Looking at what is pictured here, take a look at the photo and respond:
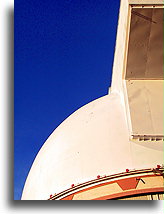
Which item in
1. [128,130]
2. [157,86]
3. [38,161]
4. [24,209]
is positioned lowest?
[24,209]

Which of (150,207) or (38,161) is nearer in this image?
(150,207)

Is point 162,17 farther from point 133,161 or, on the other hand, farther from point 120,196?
point 120,196

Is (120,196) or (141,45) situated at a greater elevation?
(141,45)

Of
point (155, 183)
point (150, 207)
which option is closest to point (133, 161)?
point (155, 183)

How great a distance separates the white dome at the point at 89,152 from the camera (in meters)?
2.92

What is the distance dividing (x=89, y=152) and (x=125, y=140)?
337 mm

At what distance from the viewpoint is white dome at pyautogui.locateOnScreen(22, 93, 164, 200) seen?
2924mm

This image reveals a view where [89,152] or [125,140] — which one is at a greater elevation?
[125,140]

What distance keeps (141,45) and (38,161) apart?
162 cm

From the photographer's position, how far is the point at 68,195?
292 centimetres

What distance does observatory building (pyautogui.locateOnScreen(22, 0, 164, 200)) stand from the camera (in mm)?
2861

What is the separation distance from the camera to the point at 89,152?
3.03 m

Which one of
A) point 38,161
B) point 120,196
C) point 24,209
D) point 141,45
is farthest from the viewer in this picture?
point 38,161

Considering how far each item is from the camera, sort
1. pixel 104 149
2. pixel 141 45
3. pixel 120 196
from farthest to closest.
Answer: pixel 141 45, pixel 104 149, pixel 120 196
